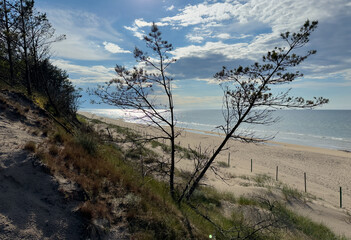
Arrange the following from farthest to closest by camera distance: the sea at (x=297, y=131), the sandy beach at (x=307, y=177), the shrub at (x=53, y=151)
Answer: the sandy beach at (x=307, y=177) < the sea at (x=297, y=131) < the shrub at (x=53, y=151)

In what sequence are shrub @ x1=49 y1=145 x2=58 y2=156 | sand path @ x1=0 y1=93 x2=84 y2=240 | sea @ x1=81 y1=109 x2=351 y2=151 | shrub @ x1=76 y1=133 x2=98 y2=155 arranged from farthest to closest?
1. sea @ x1=81 y1=109 x2=351 y2=151
2. shrub @ x1=76 y1=133 x2=98 y2=155
3. shrub @ x1=49 y1=145 x2=58 y2=156
4. sand path @ x1=0 y1=93 x2=84 y2=240

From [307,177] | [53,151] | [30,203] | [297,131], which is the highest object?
[53,151]

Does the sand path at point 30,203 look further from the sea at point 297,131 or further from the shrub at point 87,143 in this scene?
the sea at point 297,131

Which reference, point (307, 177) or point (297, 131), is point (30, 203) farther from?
point (297, 131)

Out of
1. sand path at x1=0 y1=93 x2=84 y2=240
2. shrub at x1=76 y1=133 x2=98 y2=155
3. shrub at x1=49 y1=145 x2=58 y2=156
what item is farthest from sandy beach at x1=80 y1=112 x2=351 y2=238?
sand path at x1=0 y1=93 x2=84 y2=240

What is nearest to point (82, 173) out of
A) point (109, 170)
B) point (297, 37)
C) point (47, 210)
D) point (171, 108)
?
point (109, 170)

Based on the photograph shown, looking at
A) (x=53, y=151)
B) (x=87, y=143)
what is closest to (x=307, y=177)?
(x=87, y=143)

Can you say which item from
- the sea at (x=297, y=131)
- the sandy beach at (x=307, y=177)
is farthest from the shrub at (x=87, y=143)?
the sandy beach at (x=307, y=177)

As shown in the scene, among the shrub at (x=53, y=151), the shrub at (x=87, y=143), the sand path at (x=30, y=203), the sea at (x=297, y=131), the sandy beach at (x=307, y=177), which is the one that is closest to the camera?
the sand path at (x=30, y=203)

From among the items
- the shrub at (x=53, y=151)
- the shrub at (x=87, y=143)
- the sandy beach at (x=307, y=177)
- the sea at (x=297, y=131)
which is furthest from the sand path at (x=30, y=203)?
the sandy beach at (x=307, y=177)

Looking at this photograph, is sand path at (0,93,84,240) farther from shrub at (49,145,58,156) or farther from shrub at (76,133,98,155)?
shrub at (76,133,98,155)

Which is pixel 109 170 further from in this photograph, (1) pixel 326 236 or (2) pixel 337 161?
(2) pixel 337 161

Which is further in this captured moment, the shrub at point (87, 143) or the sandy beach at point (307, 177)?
the sandy beach at point (307, 177)

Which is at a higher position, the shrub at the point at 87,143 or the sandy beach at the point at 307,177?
the shrub at the point at 87,143
